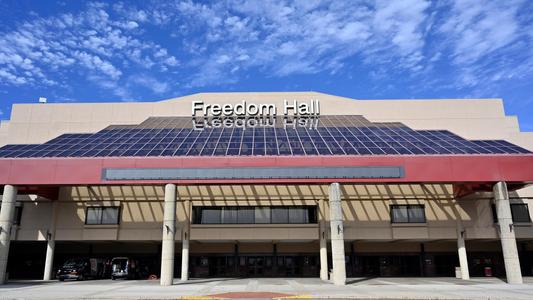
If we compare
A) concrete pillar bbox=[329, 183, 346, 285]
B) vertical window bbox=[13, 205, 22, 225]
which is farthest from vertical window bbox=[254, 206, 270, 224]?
vertical window bbox=[13, 205, 22, 225]

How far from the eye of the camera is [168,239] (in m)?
27.4

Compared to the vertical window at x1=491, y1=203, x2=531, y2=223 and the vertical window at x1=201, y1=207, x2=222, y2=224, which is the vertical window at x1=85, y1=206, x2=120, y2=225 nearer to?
the vertical window at x1=201, y1=207, x2=222, y2=224

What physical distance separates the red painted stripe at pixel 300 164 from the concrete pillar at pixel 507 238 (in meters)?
1.13

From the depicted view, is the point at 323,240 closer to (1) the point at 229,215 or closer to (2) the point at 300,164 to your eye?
(1) the point at 229,215

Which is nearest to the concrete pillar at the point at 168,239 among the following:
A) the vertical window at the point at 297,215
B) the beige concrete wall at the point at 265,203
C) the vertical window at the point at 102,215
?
the beige concrete wall at the point at 265,203

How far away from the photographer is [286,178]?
27.9 m

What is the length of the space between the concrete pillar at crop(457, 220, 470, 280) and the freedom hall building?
0.40ft

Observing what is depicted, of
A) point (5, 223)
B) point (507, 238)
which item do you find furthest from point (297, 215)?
point (5, 223)

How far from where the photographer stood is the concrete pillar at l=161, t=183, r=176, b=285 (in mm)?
27000

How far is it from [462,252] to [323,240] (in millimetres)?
11999

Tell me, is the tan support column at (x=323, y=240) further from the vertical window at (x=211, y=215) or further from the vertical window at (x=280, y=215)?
the vertical window at (x=211, y=215)

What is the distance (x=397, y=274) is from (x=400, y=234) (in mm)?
6489

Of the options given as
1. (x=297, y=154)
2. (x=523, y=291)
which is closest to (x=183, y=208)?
(x=297, y=154)

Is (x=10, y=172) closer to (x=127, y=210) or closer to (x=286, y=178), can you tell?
(x=127, y=210)
